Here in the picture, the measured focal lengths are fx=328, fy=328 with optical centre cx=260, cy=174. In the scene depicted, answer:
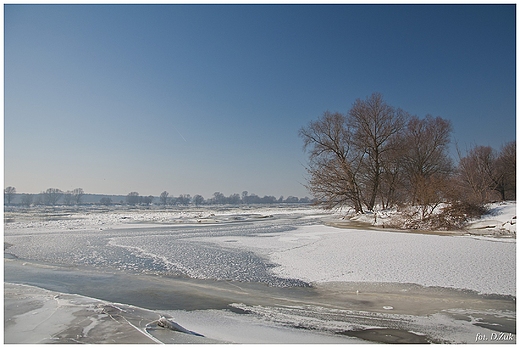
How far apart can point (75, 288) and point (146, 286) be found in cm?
153

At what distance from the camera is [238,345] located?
4027mm

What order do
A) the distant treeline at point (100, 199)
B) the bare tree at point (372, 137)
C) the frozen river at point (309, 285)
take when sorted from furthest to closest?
the distant treeline at point (100, 199)
the bare tree at point (372, 137)
the frozen river at point (309, 285)

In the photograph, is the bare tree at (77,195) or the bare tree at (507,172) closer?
the bare tree at (507,172)

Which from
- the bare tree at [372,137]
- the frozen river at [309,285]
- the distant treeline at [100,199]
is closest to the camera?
the frozen river at [309,285]

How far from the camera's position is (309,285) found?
7293 mm

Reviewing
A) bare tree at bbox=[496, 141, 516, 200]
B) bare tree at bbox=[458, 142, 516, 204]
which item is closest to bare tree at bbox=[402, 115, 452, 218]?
bare tree at bbox=[458, 142, 516, 204]

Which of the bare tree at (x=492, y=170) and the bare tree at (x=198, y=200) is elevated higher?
the bare tree at (x=492, y=170)

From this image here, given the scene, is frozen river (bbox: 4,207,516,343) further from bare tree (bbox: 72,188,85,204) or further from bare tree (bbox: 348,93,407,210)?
bare tree (bbox: 72,188,85,204)

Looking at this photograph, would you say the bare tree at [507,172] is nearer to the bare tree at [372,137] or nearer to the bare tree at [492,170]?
the bare tree at [492,170]

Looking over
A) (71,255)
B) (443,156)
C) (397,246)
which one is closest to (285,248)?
(397,246)

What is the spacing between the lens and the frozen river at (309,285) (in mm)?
4759

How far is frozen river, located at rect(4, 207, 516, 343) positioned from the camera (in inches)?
187

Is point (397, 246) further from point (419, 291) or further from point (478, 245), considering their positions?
point (419, 291)

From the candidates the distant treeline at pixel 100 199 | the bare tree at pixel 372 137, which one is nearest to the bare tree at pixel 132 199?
the distant treeline at pixel 100 199
